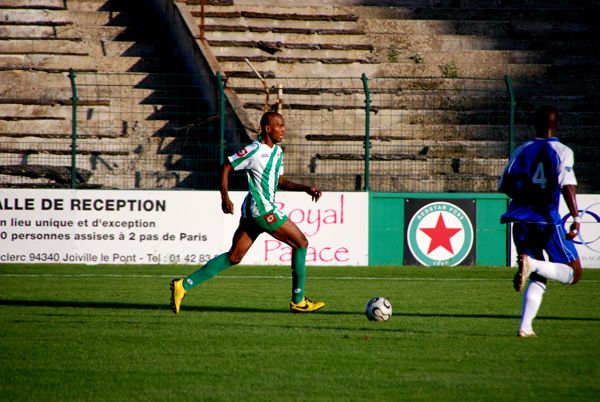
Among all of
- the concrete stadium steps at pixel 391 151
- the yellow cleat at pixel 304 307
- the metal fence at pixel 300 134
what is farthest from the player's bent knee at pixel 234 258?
the concrete stadium steps at pixel 391 151

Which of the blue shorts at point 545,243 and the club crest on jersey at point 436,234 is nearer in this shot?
the blue shorts at point 545,243

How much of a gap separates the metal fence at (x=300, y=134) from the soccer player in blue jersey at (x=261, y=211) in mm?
5891

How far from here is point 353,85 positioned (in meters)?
17.8

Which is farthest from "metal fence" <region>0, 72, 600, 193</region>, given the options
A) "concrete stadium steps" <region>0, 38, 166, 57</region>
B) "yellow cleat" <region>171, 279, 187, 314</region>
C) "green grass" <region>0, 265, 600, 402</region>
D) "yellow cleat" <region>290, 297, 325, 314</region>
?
"yellow cleat" <region>171, 279, 187, 314</region>

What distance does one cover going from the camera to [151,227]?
40.2ft

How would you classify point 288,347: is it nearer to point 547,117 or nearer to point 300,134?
point 547,117

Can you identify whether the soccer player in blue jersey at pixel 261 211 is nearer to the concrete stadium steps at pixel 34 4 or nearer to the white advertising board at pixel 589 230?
the white advertising board at pixel 589 230

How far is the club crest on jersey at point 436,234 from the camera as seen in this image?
40.5 feet

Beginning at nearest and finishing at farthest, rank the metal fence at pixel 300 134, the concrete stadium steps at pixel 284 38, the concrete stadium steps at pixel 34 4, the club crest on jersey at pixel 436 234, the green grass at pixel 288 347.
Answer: the green grass at pixel 288 347 → the club crest on jersey at pixel 436 234 → the metal fence at pixel 300 134 → the concrete stadium steps at pixel 284 38 → the concrete stadium steps at pixel 34 4

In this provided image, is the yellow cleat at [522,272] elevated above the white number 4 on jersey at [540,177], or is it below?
below

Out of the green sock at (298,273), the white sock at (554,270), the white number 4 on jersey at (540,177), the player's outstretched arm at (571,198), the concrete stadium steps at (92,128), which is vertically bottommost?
the green sock at (298,273)

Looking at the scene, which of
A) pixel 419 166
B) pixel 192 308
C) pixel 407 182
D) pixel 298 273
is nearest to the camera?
pixel 298 273

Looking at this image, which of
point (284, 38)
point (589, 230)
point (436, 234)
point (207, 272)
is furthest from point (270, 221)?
point (284, 38)

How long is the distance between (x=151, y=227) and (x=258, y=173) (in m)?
6.12
